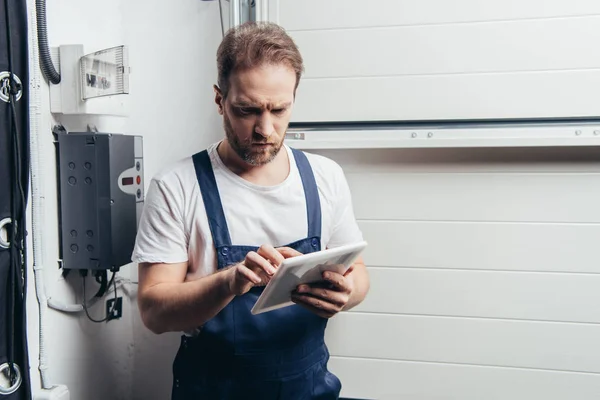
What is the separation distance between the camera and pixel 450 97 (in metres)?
2.12

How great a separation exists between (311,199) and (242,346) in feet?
1.56

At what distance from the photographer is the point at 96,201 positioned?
2.03m

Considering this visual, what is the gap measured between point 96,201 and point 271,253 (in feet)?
3.17

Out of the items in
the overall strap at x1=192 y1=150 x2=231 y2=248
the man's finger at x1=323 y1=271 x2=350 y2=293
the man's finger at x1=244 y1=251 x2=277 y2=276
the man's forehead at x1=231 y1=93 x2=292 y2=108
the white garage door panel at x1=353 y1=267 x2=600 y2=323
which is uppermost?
the man's forehead at x1=231 y1=93 x2=292 y2=108

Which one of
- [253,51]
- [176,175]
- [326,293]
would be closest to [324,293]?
[326,293]

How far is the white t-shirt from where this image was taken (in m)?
1.58

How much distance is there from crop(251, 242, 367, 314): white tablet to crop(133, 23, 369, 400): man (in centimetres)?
5

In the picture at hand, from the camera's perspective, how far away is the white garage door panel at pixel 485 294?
84.9 inches

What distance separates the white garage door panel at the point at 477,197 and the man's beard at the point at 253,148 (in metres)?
0.71

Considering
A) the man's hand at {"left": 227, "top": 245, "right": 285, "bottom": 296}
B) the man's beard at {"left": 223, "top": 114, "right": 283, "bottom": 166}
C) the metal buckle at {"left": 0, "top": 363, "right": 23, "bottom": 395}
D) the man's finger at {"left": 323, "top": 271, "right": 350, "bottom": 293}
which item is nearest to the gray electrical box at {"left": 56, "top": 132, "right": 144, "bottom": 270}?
the metal buckle at {"left": 0, "top": 363, "right": 23, "bottom": 395}

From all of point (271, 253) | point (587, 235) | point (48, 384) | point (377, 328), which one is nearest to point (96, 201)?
point (48, 384)

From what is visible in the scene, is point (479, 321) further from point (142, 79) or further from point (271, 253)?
point (142, 79)

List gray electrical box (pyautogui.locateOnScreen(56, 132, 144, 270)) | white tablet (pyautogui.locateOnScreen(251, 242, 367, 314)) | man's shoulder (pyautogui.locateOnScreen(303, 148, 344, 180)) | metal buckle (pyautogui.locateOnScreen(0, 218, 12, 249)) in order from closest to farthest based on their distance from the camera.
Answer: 1. white tablet (pyautogui.locateOnScreen(251, 242, 367, 314))
2. metal buckle (pyautogui.locateOnScreen(0, 218, 12, 249))
3. man's shoulder (pyautogui.locateOnScreen(303, 148, 344, 180))
4. gray electrical box (pyautogui.locateOnScreen(56, 132, 144, 270))

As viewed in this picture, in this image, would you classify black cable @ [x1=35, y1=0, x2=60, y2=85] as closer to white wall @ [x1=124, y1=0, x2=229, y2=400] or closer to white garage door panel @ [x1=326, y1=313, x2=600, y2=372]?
white wall @ [x1=124, y1=0, x2=229, y2=400]
